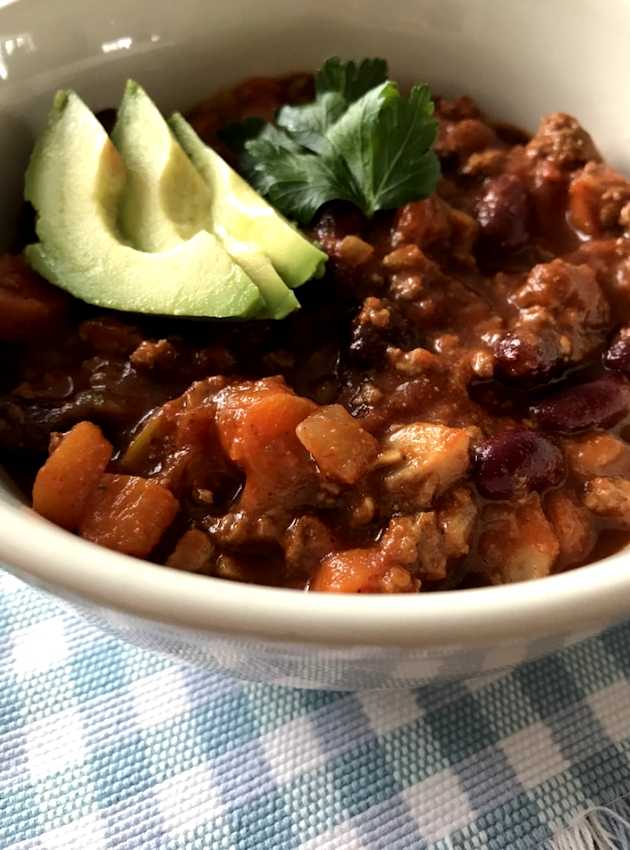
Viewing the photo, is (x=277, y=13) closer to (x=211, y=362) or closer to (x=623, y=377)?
(x=211, y=362)

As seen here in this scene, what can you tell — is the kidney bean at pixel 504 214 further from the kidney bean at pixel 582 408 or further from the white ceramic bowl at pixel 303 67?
the kidney bean at pixel 582 408

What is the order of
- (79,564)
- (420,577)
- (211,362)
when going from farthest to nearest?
(211,362) → (420,577) → (79,564)

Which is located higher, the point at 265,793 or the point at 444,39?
the point at 444,39

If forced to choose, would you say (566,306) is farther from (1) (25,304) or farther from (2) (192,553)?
(1) (25,304)

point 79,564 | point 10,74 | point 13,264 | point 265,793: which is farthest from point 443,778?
point 10,74

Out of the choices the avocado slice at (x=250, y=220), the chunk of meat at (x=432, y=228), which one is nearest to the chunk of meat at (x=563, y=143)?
the chunk of meat at (x=432, y=228)

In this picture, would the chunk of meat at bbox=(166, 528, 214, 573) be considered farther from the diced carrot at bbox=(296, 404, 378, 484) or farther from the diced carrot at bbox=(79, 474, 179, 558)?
the diced carrot at bbox=(296, 404, 378, 484)

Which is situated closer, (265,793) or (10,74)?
(265,793)
